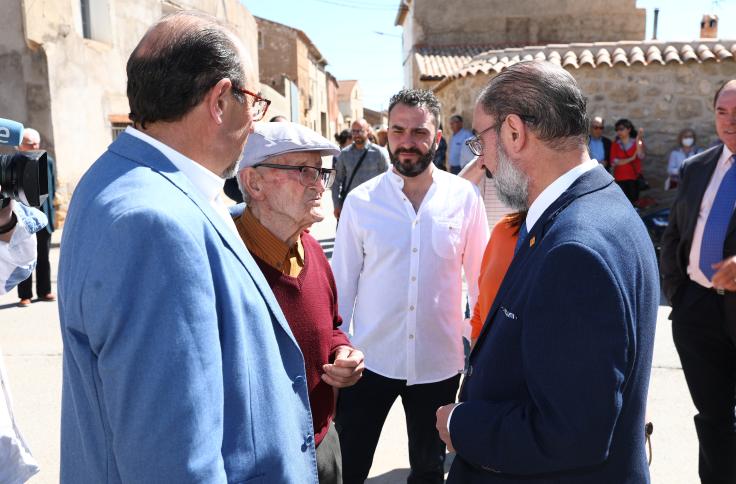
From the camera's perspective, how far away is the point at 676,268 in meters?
2.99

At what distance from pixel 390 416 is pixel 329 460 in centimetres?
204

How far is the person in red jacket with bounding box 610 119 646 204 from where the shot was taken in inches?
357

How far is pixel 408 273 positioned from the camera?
8.56 ft

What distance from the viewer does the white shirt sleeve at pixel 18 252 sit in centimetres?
195

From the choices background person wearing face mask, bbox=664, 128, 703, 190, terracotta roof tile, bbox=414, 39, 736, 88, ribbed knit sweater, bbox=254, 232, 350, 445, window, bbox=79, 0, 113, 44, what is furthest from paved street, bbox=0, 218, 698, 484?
window, bbox=79, 0, 113, 44

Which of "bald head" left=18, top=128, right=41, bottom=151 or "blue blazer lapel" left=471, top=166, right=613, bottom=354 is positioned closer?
"blue blazer lapel" left=471, top=166, right=613, bottom=354

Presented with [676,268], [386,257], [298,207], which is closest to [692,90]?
[676,268]

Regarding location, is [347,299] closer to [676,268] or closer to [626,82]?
[676,268]

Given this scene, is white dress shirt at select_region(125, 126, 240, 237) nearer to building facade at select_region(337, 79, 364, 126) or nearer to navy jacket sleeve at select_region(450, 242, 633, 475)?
navy jacket sleeve at select_region(450, 242, 633, 475)

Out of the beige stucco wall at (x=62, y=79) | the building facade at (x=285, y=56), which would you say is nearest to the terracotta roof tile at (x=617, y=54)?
the beige stucco wall at (x=62, y=79)

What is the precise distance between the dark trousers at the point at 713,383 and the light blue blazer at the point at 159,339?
2300 millimetres

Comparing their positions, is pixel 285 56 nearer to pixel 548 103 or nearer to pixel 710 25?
pixel 710 25

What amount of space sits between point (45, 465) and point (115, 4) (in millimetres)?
11845

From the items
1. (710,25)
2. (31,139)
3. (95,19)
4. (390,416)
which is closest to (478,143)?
(390,416)
